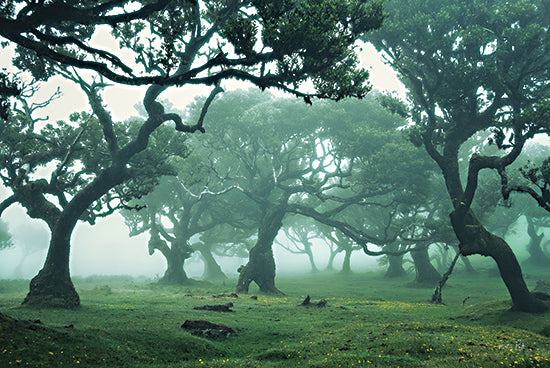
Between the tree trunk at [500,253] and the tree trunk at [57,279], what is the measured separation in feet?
78.3

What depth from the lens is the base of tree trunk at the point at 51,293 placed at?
20.3 meters

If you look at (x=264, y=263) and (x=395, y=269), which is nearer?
(x=264, y=263)

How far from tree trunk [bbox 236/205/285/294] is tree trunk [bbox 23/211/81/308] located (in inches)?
634

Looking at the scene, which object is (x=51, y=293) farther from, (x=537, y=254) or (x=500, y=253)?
(x=537, y=254)

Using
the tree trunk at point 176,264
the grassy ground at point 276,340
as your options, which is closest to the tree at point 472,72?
the grassy ground at point 276,340

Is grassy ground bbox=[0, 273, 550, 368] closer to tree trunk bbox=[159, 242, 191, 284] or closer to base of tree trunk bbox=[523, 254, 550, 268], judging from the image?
tree trunk bbox=[159, 242, 191, 284]

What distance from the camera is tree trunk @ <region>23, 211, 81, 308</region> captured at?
20.5 metres

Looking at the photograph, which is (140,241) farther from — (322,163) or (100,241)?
(322,163)


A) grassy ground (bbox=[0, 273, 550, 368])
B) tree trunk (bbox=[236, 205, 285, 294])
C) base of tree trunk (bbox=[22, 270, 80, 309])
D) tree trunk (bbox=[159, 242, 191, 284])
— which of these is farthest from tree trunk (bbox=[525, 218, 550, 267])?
base of tree trunk (bbox=[22, 270, 80, 309])

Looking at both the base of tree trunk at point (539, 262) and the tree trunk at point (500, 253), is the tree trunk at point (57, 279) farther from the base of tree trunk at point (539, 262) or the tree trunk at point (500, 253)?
the base of tree trunk at point (539, 262)

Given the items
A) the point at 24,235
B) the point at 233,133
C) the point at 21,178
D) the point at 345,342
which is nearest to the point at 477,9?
the point at 345,342

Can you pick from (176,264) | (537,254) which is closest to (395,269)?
(537,254)

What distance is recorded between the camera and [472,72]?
22.3 metres

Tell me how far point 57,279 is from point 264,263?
1849cm
